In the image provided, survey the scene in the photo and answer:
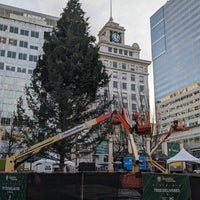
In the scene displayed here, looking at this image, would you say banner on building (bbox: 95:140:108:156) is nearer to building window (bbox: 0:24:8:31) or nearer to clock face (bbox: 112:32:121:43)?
building window (bbox: 0:24:8:31)

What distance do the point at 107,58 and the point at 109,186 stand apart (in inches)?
3233

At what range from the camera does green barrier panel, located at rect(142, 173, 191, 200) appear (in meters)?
10.1

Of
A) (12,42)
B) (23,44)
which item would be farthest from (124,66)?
(12,42)

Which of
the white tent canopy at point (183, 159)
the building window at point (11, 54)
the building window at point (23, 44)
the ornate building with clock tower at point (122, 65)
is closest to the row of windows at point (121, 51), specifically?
the ornate building with clock tower at point (122, 65)

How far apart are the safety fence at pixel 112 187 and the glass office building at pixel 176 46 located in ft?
305

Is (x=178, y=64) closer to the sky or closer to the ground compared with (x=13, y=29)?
closer to the sky

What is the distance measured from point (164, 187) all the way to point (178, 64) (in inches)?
4129

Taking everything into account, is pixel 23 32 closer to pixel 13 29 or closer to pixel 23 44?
pixel 13 29

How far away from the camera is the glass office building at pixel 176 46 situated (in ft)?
329

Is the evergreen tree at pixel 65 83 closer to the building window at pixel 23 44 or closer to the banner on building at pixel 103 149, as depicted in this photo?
the banner on building at pixel 103 149

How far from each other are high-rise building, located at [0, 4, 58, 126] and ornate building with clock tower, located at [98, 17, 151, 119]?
82.3ft

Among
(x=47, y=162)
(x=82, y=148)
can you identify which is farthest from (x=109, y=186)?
(x=47, y=162)

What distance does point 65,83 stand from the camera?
18938 mm

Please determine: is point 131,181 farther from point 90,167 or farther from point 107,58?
point 107,58
